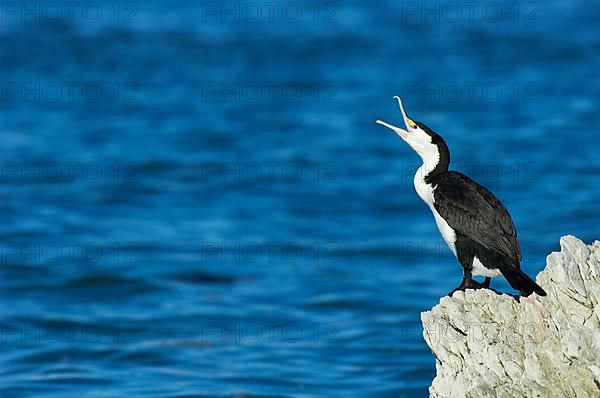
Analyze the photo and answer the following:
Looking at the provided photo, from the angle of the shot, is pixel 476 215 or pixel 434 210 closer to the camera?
pixel 476 215

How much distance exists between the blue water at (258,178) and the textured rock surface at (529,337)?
5.30 meters

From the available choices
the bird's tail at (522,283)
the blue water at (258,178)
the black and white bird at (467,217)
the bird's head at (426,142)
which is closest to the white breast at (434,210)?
the black and white bird at (467,217)

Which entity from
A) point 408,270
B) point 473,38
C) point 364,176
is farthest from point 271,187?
point 473,38

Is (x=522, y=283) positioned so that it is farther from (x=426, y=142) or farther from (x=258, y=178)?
(x=258, y=178)

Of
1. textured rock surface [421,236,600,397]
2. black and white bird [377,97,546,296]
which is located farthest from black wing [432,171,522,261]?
textured rock surface [421,236,600,397]

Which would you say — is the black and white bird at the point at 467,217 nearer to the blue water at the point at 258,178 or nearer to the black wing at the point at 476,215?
the black wing at the point at 476,215

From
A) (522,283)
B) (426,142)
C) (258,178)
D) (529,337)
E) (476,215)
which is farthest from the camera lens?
(258,178)

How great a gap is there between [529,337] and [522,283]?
47 centimetres

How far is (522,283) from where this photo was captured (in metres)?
7.66

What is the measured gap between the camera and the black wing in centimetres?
821

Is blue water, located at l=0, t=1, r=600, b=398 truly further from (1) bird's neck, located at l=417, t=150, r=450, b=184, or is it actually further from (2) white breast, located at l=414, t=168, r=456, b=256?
(1) bird's neck, located at l=417, t=150, r=450, b=184

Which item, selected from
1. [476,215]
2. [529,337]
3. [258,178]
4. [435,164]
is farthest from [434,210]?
[258,178]

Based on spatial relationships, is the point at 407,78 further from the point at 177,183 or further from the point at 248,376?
the point at 248,376

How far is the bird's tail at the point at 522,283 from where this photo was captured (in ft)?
24.4
